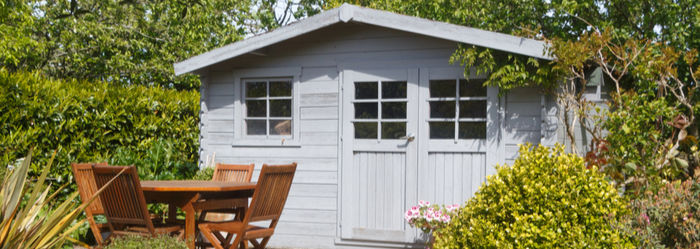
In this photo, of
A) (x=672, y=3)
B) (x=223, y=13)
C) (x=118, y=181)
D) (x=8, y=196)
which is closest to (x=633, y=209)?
(x=118, y=181)

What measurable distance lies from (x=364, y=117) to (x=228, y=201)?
2154 mm

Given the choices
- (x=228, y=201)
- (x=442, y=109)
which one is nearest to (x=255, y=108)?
(x=442, y=109)

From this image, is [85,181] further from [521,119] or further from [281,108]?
[521,119]

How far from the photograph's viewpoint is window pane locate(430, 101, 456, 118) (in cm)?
738

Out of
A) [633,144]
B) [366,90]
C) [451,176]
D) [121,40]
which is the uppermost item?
[121,40]

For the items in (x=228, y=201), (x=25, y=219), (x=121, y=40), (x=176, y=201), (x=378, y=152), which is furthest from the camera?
(x=121, y=40)

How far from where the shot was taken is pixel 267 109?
323 inches

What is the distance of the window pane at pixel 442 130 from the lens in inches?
290

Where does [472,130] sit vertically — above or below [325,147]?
above

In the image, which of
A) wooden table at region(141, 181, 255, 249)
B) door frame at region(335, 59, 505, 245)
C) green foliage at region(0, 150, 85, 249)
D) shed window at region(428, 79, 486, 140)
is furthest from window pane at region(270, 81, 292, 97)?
green foliage at region(0, 150, 85, 249)

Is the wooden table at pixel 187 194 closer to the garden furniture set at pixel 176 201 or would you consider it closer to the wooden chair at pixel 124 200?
the garden furniture set at pixel 176 201

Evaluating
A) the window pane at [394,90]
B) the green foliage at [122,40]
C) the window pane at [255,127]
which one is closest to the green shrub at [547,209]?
the window pane at [394,90]

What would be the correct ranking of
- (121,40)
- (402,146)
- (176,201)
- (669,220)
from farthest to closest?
1. (121,40)
2. (402,146)
3. (176,201)
4. (669,220)

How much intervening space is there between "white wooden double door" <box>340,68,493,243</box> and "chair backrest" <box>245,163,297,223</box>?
1.89 meters
